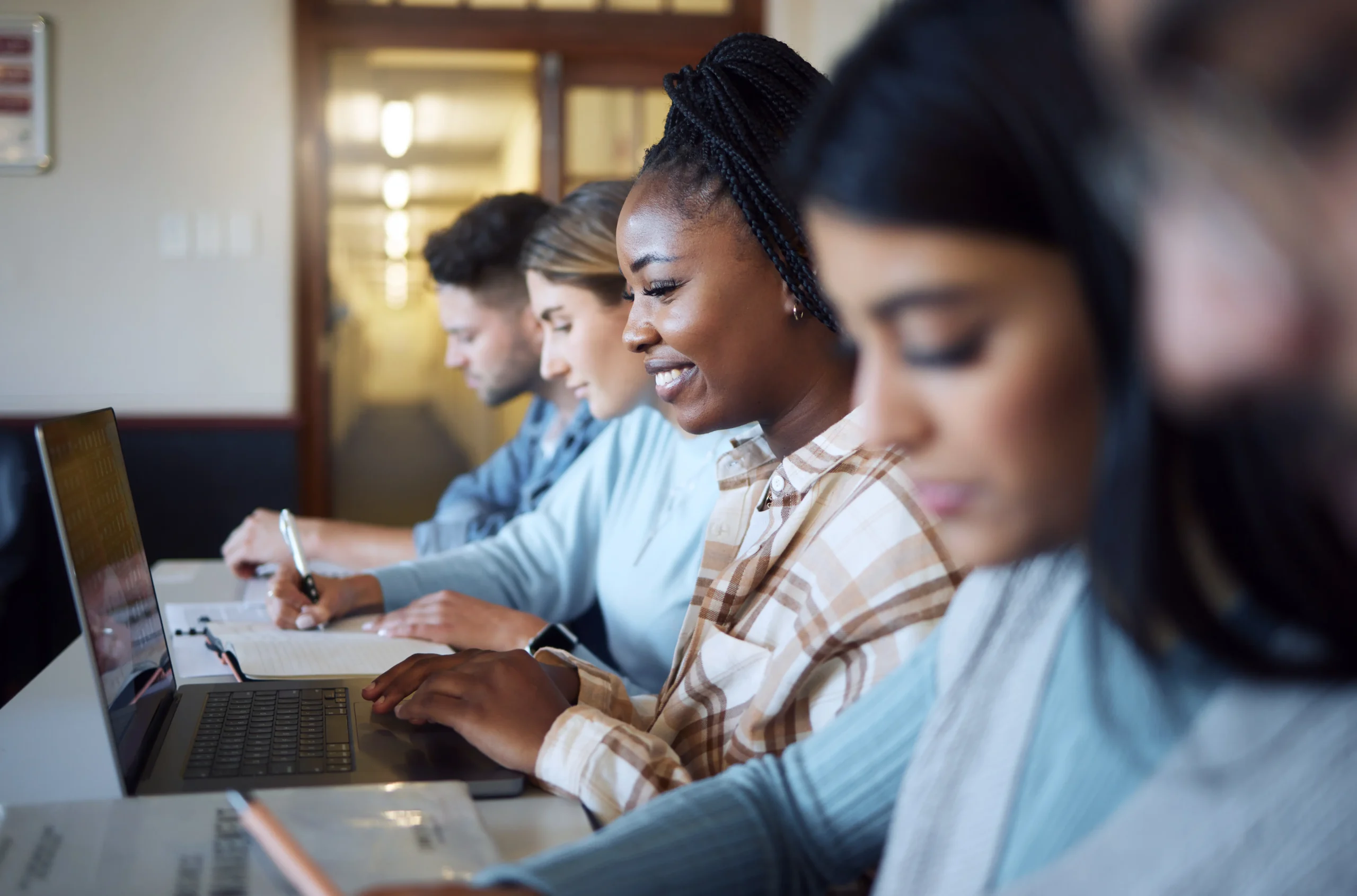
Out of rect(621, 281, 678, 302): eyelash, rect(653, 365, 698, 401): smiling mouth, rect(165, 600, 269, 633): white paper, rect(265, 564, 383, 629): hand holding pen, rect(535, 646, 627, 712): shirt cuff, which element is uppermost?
rect(621, 281, 678, 302): eyelash

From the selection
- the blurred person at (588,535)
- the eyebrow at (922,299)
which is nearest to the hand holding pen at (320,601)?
the blurred person at (588,535)

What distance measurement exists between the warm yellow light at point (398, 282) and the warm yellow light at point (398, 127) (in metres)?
0.37

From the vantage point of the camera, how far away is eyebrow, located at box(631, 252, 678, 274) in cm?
111

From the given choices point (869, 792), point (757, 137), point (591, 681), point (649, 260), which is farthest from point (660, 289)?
point (869, 792)

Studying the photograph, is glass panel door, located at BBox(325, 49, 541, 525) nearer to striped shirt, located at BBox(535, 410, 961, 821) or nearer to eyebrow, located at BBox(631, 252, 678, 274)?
eyebrow, located at BBox(631, 252, 678, 274)

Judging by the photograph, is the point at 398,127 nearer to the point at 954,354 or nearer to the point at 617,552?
the point at 617,552

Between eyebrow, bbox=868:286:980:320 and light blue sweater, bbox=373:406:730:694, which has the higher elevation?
eyebrow, bbox=868:286:980:320

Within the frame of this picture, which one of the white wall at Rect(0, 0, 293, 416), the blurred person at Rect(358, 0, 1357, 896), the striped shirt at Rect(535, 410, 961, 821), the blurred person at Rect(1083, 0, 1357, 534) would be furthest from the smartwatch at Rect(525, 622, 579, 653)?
the white wall at Rect(0, 0, 293, 416)

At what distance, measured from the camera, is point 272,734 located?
93 cm

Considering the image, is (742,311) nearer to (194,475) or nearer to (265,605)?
(265,605)

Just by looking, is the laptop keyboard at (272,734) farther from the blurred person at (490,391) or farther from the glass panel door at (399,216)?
the glass panel door at (399,216)

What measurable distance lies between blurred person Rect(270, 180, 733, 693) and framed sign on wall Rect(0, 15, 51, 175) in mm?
2280

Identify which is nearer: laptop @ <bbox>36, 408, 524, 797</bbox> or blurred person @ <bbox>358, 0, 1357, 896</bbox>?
blurred person @ <bbox>358, 0, 1357, 896</bbox>

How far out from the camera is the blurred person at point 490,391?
6.92 ft
